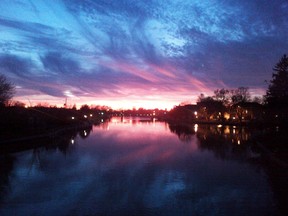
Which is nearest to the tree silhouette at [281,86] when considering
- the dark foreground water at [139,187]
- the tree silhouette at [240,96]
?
the dark foreground water at [139,187]

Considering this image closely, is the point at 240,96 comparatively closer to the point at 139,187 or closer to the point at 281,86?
the point at 281,86

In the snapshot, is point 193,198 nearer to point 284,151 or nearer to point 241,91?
point 284,151

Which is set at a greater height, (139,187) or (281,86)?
(281,86)

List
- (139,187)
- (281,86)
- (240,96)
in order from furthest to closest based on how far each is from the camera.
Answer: (240,96)
(281,86)
(139,187)

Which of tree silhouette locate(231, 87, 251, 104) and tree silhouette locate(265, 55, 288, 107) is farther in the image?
tree silhouette locate(231, 87, 251, 104)

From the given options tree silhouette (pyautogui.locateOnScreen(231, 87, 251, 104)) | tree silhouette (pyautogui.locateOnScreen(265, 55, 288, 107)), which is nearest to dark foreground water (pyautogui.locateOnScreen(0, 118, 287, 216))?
tree silhouette (pyautogui.locateOnScreen(265, 55, 288, 107))

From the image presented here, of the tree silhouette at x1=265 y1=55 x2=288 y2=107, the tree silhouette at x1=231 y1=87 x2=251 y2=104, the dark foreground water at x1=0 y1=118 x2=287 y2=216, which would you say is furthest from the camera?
the tree silhouette at x1=231 y1=87 x2=251 y2=104

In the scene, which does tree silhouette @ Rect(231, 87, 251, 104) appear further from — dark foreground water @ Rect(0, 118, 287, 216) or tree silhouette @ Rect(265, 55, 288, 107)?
dark foreground water @ Rect(0, 118, 287, 216)

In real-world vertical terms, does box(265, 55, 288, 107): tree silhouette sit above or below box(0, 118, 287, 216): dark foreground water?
above

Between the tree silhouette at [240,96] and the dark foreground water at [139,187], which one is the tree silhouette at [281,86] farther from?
the tree silhouette at [240,96]

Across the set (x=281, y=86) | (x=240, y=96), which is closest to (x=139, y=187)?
(x=281, y=86)

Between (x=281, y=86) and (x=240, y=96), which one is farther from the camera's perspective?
(x=240, y=96)

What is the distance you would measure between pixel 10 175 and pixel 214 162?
43.9 feet

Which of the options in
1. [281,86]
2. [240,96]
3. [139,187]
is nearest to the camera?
[139,187]
